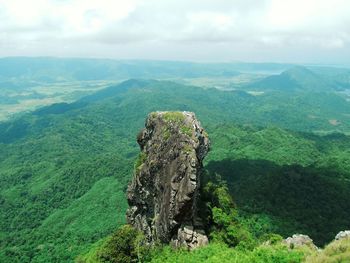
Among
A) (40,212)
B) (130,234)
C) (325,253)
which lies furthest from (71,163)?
(325,253)

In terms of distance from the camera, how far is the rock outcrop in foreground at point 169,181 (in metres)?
33.7

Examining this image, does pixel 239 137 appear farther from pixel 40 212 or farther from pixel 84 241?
pixel 84 241

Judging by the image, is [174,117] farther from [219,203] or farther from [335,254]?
[335,254]

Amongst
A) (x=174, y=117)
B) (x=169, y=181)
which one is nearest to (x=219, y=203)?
(x=169, y=181)

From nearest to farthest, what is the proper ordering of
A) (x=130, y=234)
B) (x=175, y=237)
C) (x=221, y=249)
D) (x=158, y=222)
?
1. (x=221, y=249)
2. (x=175, y=237)
3. (x=158, y=222)
4. (x=130, y=234)

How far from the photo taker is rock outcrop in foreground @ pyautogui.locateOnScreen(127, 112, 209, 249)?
110ft

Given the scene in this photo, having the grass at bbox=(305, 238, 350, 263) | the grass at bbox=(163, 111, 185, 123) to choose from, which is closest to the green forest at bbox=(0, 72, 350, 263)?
the grass at bbox=(305, 238, 350, 263)

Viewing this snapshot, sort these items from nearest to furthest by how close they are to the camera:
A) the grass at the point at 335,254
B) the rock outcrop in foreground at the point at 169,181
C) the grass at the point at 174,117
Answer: the grass at the point at 335,254
the rock outcrop in foreground at the point at 169,181
the grass at the point at 174,117

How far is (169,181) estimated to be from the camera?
35.8 meters

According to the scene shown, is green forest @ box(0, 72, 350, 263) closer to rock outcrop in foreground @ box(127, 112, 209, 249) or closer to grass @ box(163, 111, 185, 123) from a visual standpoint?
rock outcrop in foreground @ box(127, 112, 209, 249)

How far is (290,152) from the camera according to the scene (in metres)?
148

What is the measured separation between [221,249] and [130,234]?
11854 mm

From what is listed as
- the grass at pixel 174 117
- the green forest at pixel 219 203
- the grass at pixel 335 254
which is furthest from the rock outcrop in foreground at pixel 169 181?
the grass at pixel 335 254

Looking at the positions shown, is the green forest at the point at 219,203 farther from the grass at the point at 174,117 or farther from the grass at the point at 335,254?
the grass at the point at 174,117
